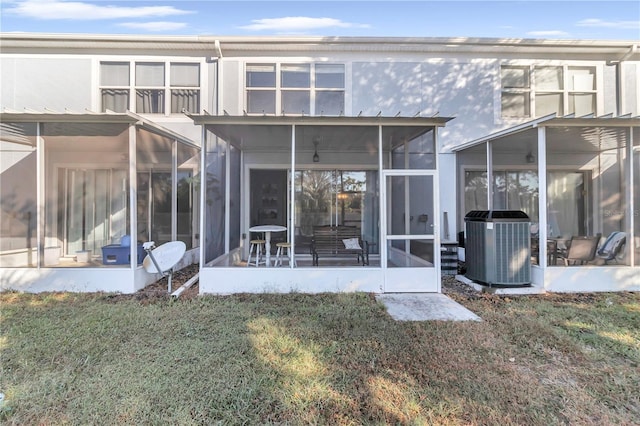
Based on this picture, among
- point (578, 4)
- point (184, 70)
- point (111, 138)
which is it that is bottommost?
point (111, 138)

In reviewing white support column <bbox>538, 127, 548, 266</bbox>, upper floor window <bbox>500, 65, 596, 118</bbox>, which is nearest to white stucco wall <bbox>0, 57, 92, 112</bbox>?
white support column <bbox>538, 127, 548, 266</bbox>

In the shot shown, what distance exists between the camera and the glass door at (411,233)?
17.8 ft

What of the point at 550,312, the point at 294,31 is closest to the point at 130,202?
the point at 294,31

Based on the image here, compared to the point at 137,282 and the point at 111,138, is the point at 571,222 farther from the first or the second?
the point at 111,138

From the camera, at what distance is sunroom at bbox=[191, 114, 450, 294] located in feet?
17.6

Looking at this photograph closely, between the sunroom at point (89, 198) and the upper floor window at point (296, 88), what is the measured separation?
2.13 meters

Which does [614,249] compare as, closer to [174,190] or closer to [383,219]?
[383,219]

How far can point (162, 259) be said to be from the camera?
551 centimetres

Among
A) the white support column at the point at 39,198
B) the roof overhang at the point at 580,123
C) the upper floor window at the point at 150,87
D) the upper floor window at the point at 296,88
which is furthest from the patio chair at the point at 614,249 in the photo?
the white support column at the point at 39,198

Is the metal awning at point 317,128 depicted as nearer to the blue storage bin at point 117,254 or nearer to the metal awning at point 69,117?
the metal awning at point 69,117

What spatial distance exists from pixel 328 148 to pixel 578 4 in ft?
24.2

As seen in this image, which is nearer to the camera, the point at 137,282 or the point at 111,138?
the point at 137,282

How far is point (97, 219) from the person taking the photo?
23.7 ft

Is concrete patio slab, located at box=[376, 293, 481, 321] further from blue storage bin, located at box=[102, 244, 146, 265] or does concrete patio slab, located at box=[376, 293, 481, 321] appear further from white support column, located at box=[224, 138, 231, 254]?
blue storage bin, located at box=[102, 244, 146, 265]
